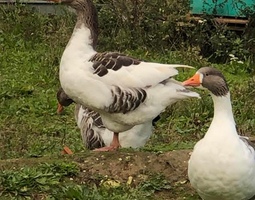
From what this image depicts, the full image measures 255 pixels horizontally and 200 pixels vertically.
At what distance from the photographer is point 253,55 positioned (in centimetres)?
1178

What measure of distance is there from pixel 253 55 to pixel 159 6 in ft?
6.13

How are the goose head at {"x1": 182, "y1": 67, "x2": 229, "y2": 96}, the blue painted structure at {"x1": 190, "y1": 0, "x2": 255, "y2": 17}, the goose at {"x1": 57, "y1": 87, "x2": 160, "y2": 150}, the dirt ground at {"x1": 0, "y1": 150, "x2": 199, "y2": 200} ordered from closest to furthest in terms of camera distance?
the goose head at {"x1": 182, "y1": 67, "x2": 229, "y2": 96} → the dirt ground at {"x1": 0, "y1": 150, "x2": 199, "y2": 200} → the goose at {"x1": 57, "y1": 87, "x2": 160, "y2": 150} → the blue painted structure at {"x1": 190, "y1": 0, "x2": 255, "y2": 17}

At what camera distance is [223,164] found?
4879 mm

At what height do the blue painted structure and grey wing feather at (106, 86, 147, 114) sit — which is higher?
grey wing feather at (106, 86, 147, 114)

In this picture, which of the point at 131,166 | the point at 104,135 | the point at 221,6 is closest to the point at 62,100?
the point at 104,135

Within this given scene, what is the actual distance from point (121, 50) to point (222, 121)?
6.66 meters

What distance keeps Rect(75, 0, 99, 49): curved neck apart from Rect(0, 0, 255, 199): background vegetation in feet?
4.11

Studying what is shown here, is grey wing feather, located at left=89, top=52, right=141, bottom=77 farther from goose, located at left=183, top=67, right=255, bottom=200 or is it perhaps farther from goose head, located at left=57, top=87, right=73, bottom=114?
goose head, located at left=57, top=87, right=73, bottom=114

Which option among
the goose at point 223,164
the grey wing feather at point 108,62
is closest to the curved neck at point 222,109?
the goose at point 223,164

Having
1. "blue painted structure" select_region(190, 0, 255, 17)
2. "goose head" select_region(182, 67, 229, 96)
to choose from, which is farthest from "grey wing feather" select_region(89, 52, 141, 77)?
"blue painted structure" select_region(190, 0, 255, 17)

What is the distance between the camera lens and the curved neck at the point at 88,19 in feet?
21.4

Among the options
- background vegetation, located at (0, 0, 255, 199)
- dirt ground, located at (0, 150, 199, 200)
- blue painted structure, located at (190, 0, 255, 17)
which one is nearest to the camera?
dirt ground, located at (0, 150, 199, 200)

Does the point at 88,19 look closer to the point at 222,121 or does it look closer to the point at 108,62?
the point at 108,62

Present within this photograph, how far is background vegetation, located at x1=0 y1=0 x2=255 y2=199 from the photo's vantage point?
8266 millimetres
